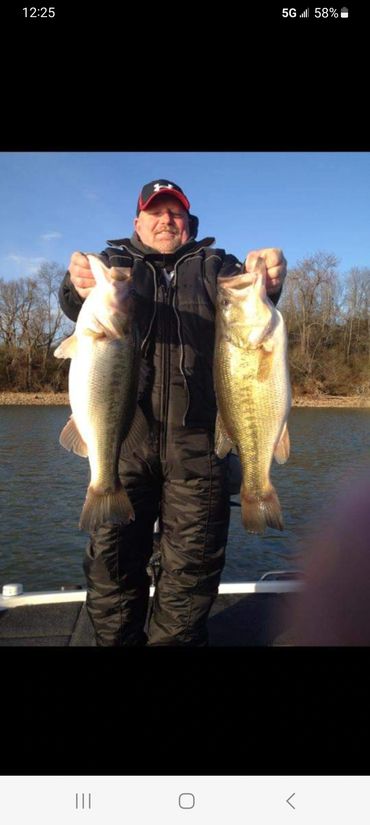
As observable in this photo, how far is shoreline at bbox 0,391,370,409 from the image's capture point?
24172mm

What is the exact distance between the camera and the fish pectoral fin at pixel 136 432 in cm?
288

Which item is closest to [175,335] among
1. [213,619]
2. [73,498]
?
[213,619]

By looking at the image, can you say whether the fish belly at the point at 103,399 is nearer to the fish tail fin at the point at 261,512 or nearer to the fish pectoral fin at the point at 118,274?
the fish pectoral fin at the point at 118,274

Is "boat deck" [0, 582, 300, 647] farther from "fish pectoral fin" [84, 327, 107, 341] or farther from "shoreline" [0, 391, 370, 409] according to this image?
"shoreline" [0, 391, 370, 409]

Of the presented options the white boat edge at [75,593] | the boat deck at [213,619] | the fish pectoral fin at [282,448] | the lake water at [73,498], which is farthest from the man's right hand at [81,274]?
the white boat edge at [75,593]

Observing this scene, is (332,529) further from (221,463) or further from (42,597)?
(42,597)

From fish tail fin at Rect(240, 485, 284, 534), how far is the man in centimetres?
32

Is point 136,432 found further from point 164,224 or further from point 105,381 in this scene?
point 164,224

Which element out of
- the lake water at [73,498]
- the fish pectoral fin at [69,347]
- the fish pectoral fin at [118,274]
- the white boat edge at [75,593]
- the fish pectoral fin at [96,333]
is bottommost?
the lake water at [73,498]

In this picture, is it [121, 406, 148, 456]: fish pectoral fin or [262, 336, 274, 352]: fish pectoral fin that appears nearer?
[262, 336, 274, 352]: fish pectoral fin

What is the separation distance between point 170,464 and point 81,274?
3.57 feet

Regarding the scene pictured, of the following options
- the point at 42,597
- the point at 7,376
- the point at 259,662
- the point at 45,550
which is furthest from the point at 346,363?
the point at 259,662

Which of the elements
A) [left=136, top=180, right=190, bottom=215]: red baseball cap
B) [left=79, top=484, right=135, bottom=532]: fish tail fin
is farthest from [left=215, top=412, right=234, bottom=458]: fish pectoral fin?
[left=136, top=180, right=190, bottom=215]: red baseball cap

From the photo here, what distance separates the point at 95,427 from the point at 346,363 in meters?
23.2
